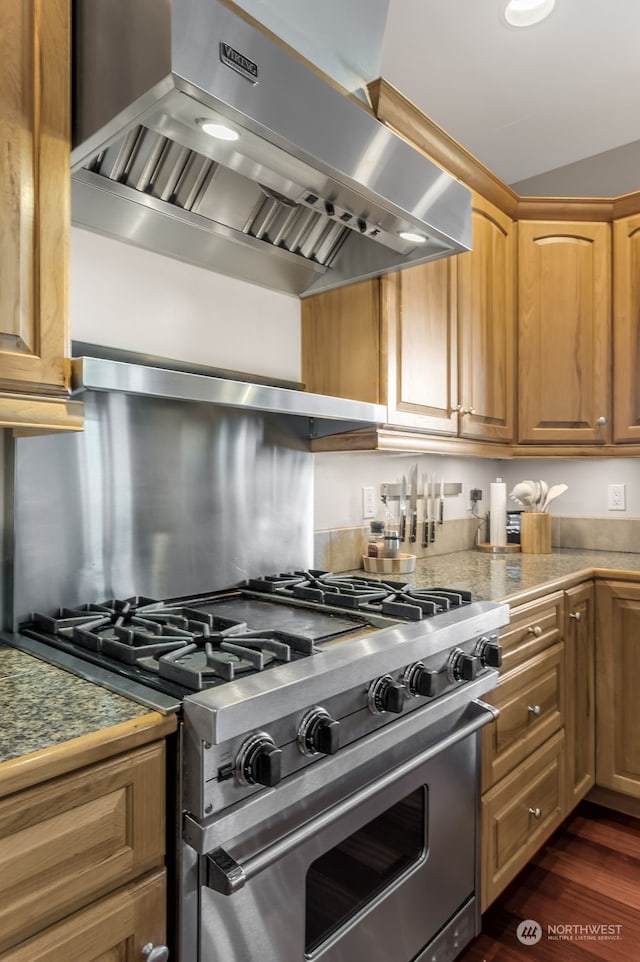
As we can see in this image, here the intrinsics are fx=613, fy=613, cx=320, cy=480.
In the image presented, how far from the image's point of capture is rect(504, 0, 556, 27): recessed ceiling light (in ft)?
6.50

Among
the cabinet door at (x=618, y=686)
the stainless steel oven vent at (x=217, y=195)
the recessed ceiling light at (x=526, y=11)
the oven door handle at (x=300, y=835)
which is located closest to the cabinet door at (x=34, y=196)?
the stainless steel oven vent at (x=217, y=195)

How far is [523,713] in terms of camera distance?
1.77 metres

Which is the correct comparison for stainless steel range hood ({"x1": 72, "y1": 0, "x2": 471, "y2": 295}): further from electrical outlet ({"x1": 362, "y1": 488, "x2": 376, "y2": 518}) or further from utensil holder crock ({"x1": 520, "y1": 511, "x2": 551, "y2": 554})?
utensil holder crock ({"x1": 520, "y1": 511, "x2": 551, "y2": 554})

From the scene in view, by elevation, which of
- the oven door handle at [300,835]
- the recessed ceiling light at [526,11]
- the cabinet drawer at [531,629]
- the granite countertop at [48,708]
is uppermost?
the recessed ceiling light at [526,11]

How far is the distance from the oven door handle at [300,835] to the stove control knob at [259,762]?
0.11 metres

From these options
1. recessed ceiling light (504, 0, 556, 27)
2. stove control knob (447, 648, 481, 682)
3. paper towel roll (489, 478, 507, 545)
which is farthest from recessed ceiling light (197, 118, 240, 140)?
paper towel roll (489, 478, 507, 545)

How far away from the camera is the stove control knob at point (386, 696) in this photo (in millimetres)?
1106

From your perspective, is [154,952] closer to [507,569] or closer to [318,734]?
[318,734]

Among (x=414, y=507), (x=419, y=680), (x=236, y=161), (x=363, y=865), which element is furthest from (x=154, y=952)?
(x=414, y=507)

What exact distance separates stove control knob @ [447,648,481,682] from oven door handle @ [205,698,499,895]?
0.45 ft

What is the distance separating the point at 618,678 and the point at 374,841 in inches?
53.5

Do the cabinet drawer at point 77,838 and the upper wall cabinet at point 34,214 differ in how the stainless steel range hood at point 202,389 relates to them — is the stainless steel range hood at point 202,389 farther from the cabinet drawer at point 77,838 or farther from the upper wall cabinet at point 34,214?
the cabinet drawer at point 77,838

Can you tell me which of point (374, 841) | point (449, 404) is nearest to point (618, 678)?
point (449, 404)

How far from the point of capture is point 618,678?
2.18 metres
